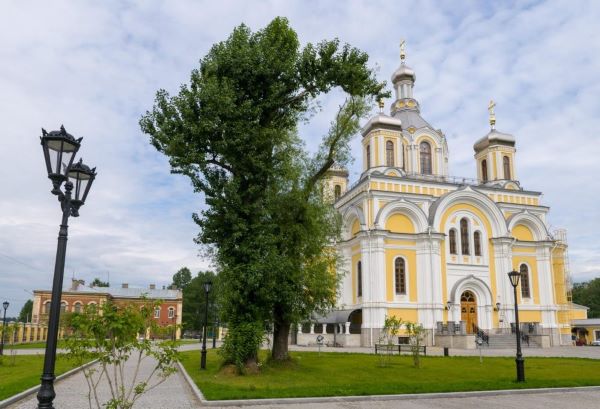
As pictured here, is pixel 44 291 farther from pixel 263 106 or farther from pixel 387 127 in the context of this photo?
pixel 263 106

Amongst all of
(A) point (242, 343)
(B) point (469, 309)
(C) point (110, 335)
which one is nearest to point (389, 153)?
(B) point (469, 309)

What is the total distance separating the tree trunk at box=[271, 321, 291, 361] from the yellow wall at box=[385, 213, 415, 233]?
1792 cm

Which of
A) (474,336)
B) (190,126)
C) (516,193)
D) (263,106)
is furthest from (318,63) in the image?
(516,193)

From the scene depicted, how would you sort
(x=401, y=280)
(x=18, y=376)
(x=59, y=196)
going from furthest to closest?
1. (x=401, y=280)
2. (x=18, y=376)
3. (x=59, y=196)

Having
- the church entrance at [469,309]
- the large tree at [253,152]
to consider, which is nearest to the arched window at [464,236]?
the church entrance at [469,309]

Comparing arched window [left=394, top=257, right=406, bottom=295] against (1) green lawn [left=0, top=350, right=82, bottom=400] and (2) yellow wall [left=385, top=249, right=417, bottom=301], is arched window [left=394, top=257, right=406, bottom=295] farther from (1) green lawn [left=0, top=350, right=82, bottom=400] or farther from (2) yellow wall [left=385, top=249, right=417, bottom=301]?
(1) green lawn [left=0, top=350, right=82, bottom=400]

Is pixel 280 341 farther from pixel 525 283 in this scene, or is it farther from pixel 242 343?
pixel 525 283

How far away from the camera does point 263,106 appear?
16844 millimetres

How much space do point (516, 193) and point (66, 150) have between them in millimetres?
38467

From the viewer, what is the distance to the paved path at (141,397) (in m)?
10.7

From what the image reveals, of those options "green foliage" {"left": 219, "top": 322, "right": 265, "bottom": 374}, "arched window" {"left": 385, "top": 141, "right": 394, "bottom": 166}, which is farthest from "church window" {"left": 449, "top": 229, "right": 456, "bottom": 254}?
"green foliage" {"left": 219, "top": 322, "right": 265, "bottom": 374}

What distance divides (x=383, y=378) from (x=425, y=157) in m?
28.5

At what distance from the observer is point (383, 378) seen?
1523 cm

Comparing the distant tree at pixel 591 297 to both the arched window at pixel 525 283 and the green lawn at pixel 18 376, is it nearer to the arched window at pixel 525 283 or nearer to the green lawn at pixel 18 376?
the arched window at pixel 525 283
